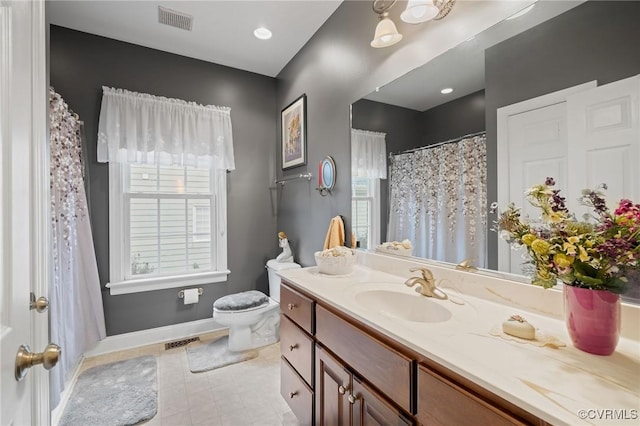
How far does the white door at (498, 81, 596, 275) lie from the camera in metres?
0.95

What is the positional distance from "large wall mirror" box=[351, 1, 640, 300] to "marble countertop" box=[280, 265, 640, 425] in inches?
12.8

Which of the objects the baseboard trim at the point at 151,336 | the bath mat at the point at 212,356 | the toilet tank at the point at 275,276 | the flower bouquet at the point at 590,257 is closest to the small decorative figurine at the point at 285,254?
the toilet tank at the point at 275,276

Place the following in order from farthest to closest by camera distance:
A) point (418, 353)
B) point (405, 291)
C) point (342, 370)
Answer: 1. point (405, 291)
2. point (342, 370)
3. point (418, 353)

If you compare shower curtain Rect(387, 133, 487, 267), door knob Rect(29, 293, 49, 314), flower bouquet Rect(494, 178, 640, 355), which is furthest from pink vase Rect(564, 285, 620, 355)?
door knob Rect(29, 293, 49, 314)

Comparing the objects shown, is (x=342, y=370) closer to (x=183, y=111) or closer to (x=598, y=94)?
(x=598, y=94)

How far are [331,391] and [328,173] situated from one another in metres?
1.46

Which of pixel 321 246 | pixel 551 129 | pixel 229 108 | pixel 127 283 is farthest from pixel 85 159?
pixel 551 129

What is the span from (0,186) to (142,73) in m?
2.51

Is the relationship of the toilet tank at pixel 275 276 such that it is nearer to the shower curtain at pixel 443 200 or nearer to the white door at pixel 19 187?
the shower curtain at pixel 443 200

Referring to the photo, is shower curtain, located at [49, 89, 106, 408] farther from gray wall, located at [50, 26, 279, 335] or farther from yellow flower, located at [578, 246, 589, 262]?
yellow flower, located at [578, 246, 589, 262]

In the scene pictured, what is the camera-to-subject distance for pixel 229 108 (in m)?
2.84

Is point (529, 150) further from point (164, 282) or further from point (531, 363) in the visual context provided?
point (164, 282)

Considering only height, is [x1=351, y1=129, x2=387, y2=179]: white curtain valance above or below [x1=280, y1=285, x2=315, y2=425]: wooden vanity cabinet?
→ above

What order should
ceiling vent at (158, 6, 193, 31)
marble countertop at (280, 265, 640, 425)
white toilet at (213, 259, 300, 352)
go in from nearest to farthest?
marble countertop at (280, 265, 640, 425)
ceiling vent at (158, 6, 193, 31)
white toilet at (213, 259, 300, 352)
